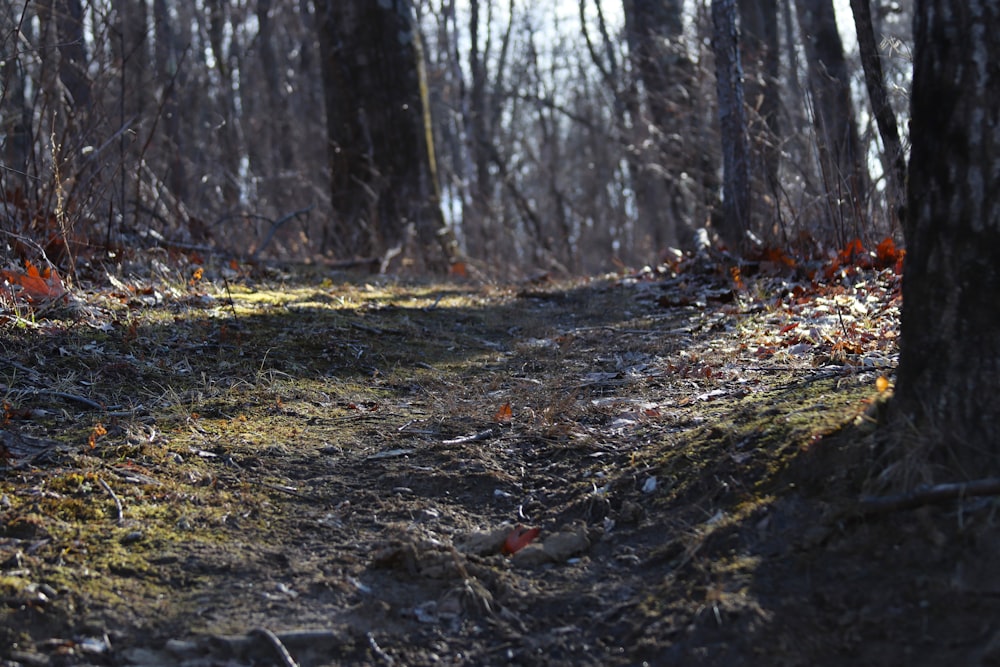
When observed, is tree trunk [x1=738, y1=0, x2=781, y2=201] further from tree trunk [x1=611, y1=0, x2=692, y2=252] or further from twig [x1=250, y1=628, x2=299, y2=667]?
twig [x1=250, y1=628, x2=299, y2=667]

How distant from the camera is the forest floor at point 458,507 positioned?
204cm

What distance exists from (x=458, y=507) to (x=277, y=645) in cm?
92

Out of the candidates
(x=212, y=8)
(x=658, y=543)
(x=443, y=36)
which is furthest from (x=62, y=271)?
(x=443, y=36)

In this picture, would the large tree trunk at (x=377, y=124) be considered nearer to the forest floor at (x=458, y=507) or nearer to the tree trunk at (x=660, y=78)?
the tree trunk at (x=660, y=78)

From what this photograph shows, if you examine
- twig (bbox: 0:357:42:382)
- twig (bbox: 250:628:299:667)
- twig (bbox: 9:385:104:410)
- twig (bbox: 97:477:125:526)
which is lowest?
twig (bbox: 250:628:299:667)

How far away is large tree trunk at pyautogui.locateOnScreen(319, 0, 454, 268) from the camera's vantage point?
969 cm

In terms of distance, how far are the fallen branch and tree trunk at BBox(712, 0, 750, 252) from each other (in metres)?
5.11

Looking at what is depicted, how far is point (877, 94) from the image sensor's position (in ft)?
16.9

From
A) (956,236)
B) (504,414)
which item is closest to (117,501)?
(504,414)

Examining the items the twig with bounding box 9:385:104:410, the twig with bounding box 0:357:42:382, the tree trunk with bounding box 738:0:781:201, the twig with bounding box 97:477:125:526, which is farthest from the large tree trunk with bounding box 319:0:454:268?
the twig with bounding box 97:477:125:526

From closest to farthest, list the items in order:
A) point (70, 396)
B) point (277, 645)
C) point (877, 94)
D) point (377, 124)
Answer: point (277, 645)
point (70, 396)
point (877, 94)
point (377, 124)

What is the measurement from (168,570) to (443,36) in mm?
24563

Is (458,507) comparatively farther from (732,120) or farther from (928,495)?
(732,120)

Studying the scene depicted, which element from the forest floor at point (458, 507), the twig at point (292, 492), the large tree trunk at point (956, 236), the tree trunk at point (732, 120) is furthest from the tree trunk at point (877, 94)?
the twig at point (292, 492)
